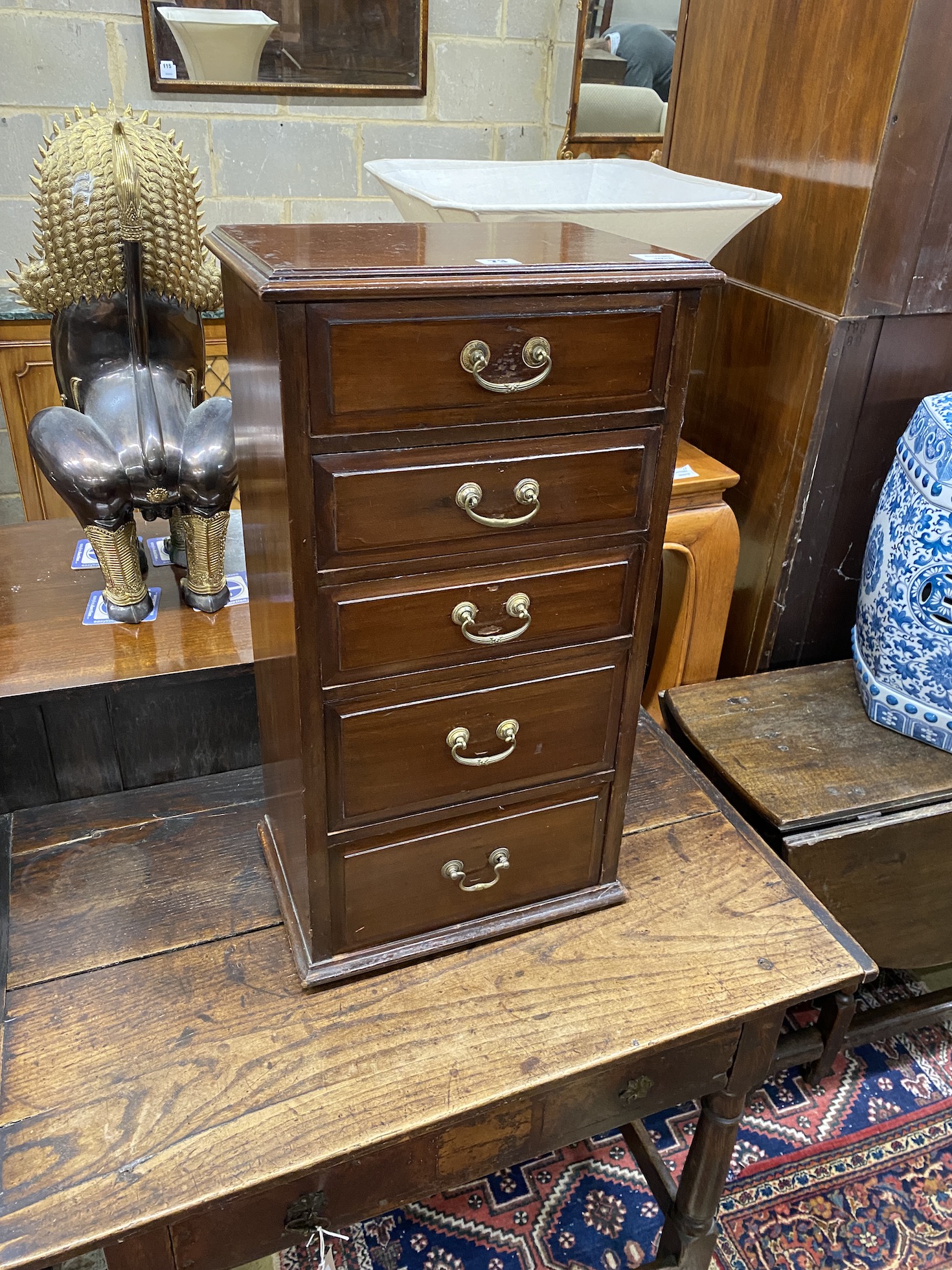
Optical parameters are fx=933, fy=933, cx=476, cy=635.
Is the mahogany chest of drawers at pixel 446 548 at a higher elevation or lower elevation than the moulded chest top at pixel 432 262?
lower

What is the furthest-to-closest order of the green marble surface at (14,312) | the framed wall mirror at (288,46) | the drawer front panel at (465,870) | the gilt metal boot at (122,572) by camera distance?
1. the framed wall mirror at (288,46)
2. the green marble surface at (14,312)
3. the gilt metal boot at (122,572)
4. the drawer front panel at (465,870)

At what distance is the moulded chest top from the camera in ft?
2.02

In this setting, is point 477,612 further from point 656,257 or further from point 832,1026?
point 832,1026

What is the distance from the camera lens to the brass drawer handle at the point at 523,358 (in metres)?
0.67

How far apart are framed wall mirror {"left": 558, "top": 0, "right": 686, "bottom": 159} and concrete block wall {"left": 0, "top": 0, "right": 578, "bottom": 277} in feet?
0.23

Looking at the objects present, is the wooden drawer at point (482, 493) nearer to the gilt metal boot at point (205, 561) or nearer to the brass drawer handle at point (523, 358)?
the brass drawer handle at point (523, 358)

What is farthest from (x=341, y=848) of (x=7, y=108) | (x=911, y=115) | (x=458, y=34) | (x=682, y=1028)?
(x=458, y=34)

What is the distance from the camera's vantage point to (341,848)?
83cm

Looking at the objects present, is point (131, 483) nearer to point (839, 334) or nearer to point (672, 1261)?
point (839, 334)

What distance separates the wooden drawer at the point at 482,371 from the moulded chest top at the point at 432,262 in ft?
0.05

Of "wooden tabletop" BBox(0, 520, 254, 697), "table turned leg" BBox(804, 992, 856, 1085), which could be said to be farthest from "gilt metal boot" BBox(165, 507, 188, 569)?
"table turned leg" BBox(804, 992, 856, 1085)

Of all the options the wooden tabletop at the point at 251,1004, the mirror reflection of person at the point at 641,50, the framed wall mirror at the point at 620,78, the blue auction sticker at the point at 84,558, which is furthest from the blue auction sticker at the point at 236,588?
the mirror reflection of person at the point at 641,50

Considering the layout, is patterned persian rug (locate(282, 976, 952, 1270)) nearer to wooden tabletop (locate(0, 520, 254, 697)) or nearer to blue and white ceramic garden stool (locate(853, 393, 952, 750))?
blue and white ceramic garden stool (locate(853, 393, 952, 750))

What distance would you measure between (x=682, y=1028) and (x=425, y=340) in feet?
2.07
